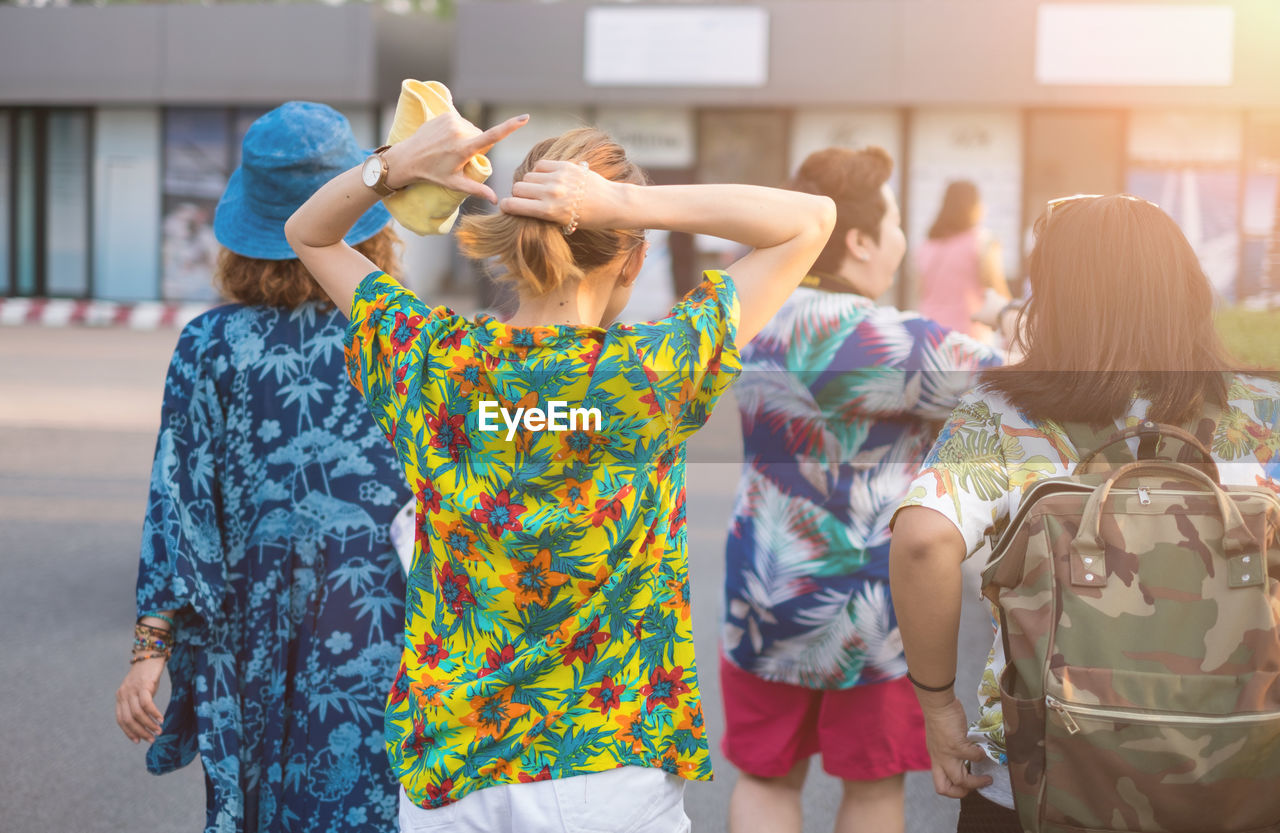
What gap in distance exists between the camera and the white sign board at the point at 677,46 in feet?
65.8

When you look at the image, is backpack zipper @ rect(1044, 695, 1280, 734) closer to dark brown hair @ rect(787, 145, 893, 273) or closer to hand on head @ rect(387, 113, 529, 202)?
hand on head @ rect(387, 113, 529, 202)

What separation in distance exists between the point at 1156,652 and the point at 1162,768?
164 millimetres

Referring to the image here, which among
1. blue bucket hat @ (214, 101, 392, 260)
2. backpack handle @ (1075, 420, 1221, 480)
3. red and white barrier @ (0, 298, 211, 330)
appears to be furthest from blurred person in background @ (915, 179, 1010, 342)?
red and white barrier @ (0, 298, 211, 330)

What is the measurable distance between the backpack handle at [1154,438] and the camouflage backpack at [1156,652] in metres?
0.03

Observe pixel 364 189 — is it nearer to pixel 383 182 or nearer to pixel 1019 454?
pixel 383 182

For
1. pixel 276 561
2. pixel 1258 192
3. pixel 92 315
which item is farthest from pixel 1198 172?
pixel 276 561

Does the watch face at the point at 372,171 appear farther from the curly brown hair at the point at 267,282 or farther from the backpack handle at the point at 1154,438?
the backpack handle at the point at 1154,438

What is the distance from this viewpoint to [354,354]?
2074 mm

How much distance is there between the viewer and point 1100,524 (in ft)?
6.34

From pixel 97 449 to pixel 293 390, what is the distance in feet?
28.6

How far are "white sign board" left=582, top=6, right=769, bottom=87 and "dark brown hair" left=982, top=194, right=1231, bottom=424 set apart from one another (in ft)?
61.1

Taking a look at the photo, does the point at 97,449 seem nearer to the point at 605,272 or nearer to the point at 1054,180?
the point at 605,272

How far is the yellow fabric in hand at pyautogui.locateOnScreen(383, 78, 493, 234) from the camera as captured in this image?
200cm

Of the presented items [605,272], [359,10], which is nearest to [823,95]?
[359,10]
